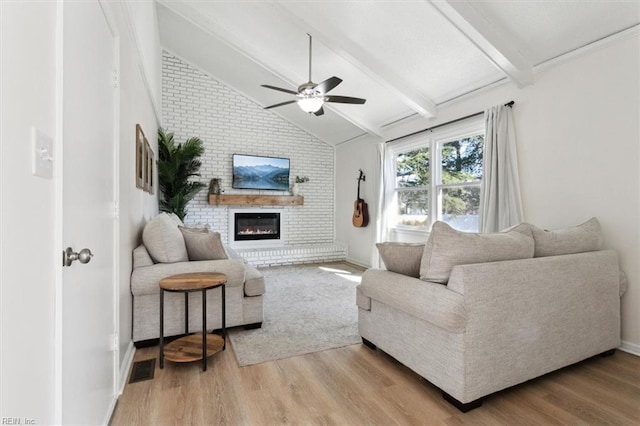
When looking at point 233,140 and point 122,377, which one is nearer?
point 122,377

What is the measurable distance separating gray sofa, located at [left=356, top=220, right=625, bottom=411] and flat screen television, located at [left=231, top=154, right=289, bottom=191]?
420cm

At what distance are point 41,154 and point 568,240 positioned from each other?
114 inches

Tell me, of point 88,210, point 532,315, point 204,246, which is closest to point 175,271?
point 204,246

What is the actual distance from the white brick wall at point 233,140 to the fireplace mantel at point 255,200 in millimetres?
216

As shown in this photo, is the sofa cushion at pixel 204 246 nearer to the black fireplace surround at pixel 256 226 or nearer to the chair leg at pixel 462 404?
the chair leg at pixel 462 404

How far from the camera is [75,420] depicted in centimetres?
112

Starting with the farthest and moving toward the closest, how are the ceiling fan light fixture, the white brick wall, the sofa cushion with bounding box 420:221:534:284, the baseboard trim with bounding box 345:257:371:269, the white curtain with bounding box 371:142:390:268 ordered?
the baseboard trim with bounding box 345:257:371:269 < the white brick wall < the white curtain with bounding box 371:142:390:268 < the ceiling fan light fixture < the sofa cushion with bounding box 420:221:534:284

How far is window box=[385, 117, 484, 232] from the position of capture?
3.98m

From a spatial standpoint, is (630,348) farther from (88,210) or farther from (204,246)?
(88,210)

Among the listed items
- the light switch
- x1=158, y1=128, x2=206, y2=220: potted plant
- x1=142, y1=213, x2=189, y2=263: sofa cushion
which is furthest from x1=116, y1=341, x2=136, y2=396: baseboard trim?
x1=158, y1=128, x2=206, y2=220: potted plant

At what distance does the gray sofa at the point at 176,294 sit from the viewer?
2393mm

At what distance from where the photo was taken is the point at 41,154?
0.86 m

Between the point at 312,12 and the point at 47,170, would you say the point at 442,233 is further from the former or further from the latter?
Answer: the point at 312,12

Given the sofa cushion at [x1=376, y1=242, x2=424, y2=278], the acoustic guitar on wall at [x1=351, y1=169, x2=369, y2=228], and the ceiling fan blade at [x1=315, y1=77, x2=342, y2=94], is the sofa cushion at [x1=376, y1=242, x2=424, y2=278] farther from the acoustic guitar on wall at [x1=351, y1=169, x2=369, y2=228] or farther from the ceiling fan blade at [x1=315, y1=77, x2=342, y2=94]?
Result: the acoustic guitar on wall at [x1=351, y1=169, x2=369, y2=228]
